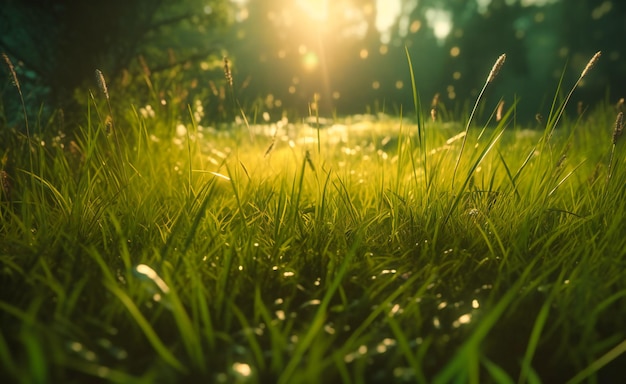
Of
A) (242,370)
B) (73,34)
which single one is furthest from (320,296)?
(73,34)

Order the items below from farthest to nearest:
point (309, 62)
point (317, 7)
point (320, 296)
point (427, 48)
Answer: point (427, 48) < point (309, 62) < point (317, 7) < point (320, 296)

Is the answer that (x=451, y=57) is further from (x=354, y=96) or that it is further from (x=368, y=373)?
(x=368, y=373)

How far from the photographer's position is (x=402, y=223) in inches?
63.2

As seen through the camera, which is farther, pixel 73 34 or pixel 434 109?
pixel 73 34

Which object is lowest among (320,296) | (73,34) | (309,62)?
(320,296)

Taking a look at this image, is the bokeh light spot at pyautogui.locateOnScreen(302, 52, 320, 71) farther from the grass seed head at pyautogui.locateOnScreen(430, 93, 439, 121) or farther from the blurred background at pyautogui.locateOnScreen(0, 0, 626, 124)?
the grass seed head at pyautogui.locateOnScreen(430, 93, 439, 121)

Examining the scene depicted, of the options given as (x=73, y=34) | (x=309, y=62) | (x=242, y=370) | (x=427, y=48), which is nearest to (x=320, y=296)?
(x=242, y=370)

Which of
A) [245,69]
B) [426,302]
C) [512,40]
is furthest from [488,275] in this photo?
[512,40]

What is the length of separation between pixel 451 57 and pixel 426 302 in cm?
2637

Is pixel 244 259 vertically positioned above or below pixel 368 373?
above

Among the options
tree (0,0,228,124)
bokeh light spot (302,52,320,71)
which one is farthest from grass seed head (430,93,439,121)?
bokeh light spot (302,52,320,71)

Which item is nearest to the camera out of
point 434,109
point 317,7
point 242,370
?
point 242,370

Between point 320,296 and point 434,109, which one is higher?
point 434,109

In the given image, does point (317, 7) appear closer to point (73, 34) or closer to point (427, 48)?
point (73, 34)
